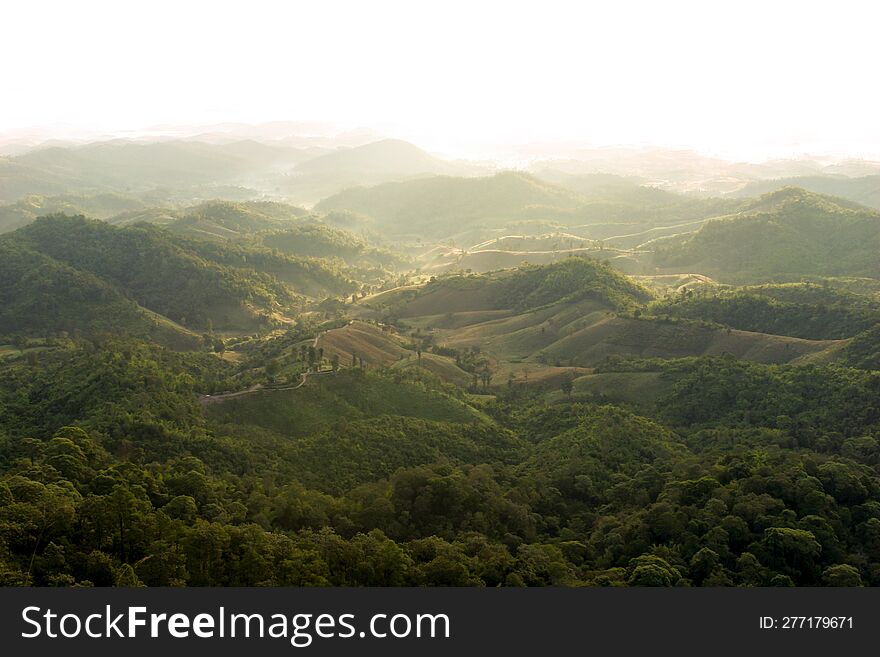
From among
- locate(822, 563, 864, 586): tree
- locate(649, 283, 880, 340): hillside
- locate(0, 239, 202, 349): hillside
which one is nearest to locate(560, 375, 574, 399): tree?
locate(649, 283, 880, 340): hillside

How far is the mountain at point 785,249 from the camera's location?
178 meters

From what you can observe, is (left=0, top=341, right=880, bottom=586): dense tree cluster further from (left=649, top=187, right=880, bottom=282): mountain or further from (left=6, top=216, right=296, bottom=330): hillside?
(left=649, top=187, right=880, bottom=282): mountain

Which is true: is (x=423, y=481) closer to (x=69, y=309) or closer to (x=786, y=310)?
(x=786, y=310)

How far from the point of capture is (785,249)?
186625 mm

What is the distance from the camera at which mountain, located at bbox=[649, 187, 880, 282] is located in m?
178

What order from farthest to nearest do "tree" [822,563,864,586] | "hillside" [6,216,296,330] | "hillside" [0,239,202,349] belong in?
"hillside" [6,216,296,330], "hillside" [0,239,202,349], "tree" [822,563,864,586]

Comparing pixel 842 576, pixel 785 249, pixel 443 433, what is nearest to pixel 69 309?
pixel 443 433

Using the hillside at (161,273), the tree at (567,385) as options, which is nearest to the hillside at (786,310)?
the tree at (567,385)

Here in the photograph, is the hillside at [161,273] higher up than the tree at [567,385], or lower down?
higher up

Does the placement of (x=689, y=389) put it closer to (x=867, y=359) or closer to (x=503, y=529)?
(x=867, y=359)

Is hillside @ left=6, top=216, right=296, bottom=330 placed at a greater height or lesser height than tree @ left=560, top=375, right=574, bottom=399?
greater

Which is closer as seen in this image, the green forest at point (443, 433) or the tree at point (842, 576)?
the green forest at point (443, 433)

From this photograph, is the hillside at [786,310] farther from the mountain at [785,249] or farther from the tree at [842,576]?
the tree at [842,576]

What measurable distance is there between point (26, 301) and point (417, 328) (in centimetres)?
7173
